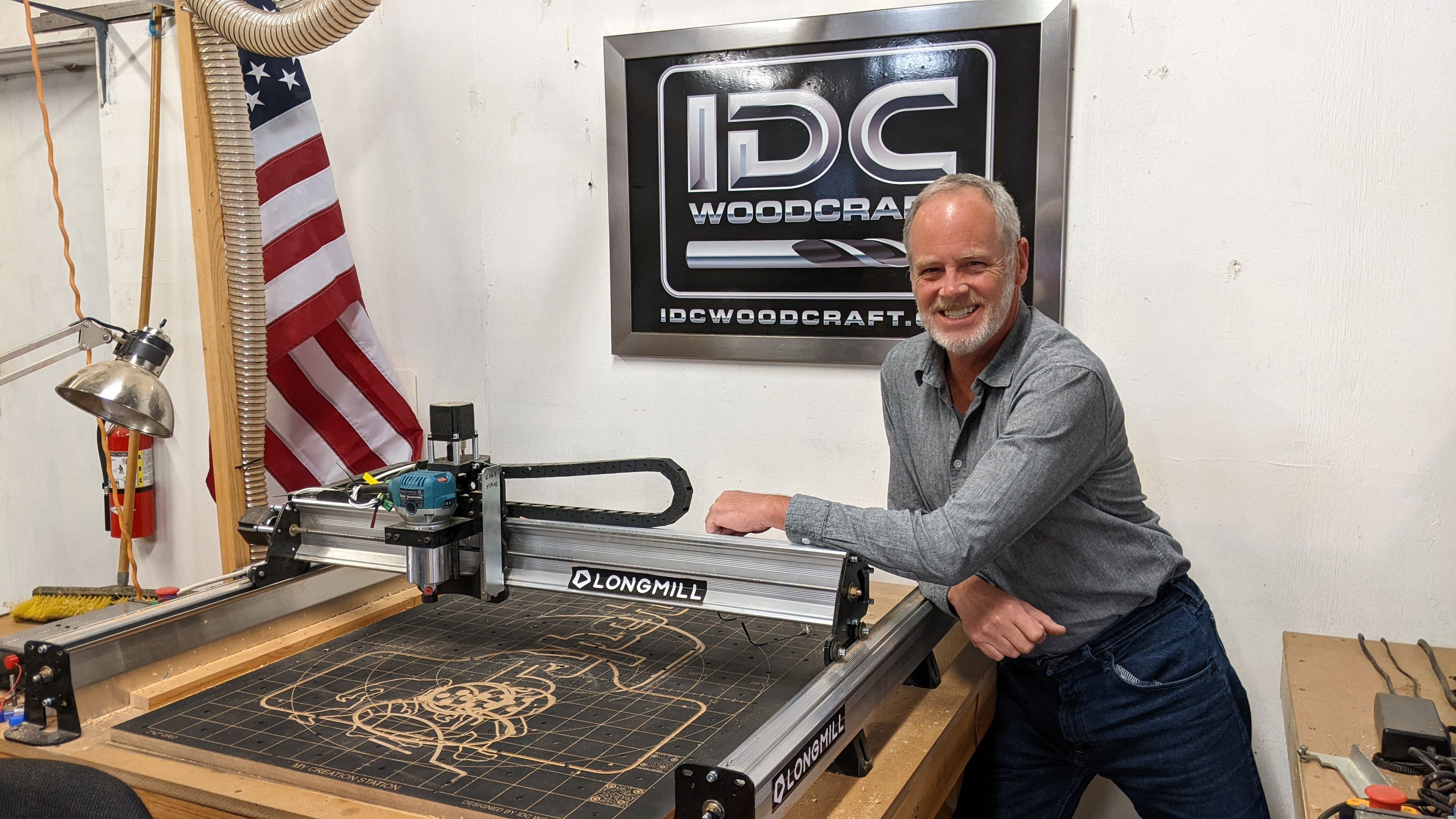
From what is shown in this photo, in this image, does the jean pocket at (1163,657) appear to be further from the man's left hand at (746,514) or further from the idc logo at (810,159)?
the idc logo at (810,159)

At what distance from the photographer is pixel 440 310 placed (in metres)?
2.73

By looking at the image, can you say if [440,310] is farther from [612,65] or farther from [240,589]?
[240,589]

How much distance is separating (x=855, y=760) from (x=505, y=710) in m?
0.50

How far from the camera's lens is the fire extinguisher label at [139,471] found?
2812 millimetres

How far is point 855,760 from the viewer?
1389 mm

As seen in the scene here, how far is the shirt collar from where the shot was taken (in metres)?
1.60

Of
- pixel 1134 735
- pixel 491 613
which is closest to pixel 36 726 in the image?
pixel 491 613

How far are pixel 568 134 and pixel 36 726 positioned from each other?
167cm

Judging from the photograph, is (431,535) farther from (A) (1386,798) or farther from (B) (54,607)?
(A) (1386,798)

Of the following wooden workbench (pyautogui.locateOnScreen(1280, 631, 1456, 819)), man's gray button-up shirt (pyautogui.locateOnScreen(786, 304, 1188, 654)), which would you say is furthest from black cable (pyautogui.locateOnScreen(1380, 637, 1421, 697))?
man's gray button-up shirt (pyautogui.locateOnScreen(786, 304, 1188, 654))

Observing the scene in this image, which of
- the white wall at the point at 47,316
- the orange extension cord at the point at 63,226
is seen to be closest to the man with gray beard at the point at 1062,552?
the orange extension cord at the point at 63,226

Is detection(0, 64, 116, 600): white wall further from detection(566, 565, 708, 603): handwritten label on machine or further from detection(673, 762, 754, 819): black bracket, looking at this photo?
detection(673, 762, 754, 819): black bracket

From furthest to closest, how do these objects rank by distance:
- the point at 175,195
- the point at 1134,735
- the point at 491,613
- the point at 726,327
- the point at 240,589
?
the point at 175,195
the point at 726,327
the point at 491,613
the point at 240,589
the point at 1134,735

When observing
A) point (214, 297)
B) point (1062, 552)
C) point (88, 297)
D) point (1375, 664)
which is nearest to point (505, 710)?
point (1062, 552)
